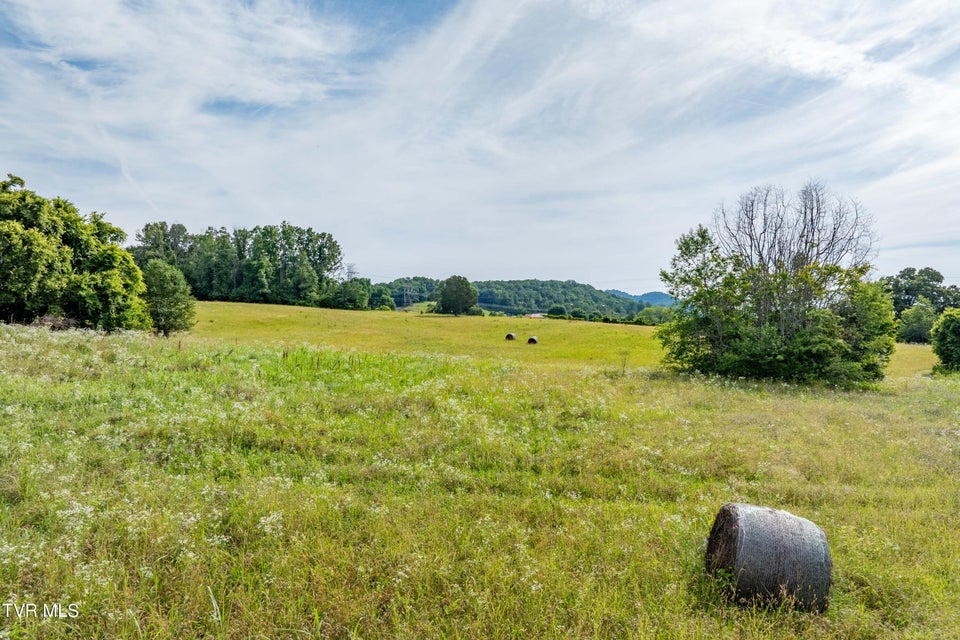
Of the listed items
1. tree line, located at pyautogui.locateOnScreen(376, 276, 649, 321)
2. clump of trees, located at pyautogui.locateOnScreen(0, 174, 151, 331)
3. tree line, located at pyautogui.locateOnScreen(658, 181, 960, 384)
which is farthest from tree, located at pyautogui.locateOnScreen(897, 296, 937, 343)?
clump of trees, located at pyautogui.locateOnScreen(0, 174, 151, 331)

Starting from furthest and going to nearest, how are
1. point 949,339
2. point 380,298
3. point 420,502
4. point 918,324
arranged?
1. point 380,298
2. point 918,324
3. point 949,339
4. point 420,502

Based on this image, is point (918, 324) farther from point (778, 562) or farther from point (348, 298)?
point (348, 298)

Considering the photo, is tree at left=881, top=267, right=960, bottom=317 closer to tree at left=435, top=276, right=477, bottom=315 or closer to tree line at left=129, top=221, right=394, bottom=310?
tree at left=435, top=276, right=477, bottom=315

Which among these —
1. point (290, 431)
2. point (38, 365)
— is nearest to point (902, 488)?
point (290, 431)

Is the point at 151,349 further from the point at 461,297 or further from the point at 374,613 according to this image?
the point at 461,297

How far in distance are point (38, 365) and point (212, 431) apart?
6.44 meters

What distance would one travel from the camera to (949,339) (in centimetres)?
3338

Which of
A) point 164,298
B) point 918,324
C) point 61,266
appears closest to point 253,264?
point 164,298

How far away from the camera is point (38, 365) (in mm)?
10297

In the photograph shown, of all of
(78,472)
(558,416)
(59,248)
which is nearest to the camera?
(78,472)

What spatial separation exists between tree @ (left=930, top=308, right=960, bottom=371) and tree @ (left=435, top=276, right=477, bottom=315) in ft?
211

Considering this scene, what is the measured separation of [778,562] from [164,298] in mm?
44920

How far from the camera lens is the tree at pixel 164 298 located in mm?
36312

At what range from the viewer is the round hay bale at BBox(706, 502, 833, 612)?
13.6ft
